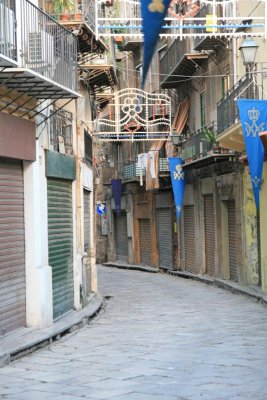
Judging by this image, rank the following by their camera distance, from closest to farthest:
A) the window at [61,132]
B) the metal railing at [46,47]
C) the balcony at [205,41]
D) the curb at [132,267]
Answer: the metal railing at [46,47], the window at [61,132], the balcony at [205,41], the curb at [132,267]

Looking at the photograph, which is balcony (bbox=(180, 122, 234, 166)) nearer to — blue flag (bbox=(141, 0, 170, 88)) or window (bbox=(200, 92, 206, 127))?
window (bbox=(200, 92, 206, 127))

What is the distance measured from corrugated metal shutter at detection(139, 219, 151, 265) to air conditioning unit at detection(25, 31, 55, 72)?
80.7ft

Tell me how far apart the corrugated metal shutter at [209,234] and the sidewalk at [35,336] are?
1083 cm

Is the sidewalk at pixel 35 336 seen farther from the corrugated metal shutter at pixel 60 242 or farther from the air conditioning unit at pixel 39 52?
the air conditioning unit at pixel 39 52

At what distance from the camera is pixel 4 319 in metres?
11.5

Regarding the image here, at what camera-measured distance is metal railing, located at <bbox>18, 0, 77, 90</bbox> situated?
35.9 ft

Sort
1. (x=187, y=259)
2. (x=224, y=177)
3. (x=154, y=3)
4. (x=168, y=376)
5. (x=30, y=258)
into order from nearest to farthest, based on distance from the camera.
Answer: (x=154, y=3) → (x=168, y=376) → (x=30, y=258) → (x=224, y=177) → (x=187, y=259)

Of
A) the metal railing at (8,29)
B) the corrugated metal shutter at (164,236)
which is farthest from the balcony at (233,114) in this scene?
the corrugated metal shutter at (164,236)

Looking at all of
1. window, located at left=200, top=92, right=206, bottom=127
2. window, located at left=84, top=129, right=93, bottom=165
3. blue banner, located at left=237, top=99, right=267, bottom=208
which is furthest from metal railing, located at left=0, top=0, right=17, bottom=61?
window, located at left=200, top=92, right=206, bottom=127

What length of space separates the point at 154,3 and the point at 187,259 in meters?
26.9

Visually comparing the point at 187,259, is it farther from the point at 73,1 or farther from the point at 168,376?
the point at 168,376

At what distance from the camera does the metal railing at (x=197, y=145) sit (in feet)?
77.1

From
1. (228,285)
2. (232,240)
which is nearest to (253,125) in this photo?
(228,285)

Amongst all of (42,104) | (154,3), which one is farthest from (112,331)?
(154,3)
